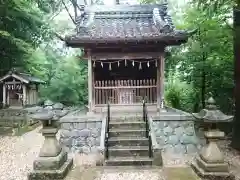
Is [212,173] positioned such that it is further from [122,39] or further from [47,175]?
[122,39]

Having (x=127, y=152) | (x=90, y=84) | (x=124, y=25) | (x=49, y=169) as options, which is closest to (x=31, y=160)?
(x=49, y=169)

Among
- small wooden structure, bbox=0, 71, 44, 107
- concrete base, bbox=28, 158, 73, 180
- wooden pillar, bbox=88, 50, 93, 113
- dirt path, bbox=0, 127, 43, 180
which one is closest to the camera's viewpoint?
concrete base, bbox=28, 158, 73, 180

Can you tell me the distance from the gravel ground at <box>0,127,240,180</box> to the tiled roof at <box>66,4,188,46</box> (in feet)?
14.2

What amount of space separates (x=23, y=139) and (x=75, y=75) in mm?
10631

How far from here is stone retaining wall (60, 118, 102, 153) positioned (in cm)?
972

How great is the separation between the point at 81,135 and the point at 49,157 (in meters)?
2.60

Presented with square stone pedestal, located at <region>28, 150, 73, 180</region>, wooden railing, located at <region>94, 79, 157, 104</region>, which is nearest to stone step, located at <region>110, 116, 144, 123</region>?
wooden railing, located at <region>94, 79, 157, 104</region>

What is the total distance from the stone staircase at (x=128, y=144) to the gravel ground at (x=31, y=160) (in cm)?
61

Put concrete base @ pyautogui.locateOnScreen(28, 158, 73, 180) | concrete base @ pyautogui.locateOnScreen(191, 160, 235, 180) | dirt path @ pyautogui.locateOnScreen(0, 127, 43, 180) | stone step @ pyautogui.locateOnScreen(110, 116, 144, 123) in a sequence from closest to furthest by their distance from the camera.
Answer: concrete base @ pyautogui.locateOnScreen(191, 160, 235, 180), concrete base @ pyautogui.locateOnScreen(28, 158, 73, 180), dirt path @ pyautogui.locateOnScreen(0, 127, 43, 180), stone step @ pyautogui.locateOnScreen(110, 116, 144, 123)

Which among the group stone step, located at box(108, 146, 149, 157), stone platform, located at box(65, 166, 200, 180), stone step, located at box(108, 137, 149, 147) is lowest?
stone platform, located at box(65, 166, 200, 180)

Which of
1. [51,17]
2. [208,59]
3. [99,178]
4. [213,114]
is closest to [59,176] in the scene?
[99,178]

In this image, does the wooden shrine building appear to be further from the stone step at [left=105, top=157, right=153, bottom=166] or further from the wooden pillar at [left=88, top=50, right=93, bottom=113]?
the stone step at [left=105, top=157, right=153, bottom=166]

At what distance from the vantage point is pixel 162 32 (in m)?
10.8

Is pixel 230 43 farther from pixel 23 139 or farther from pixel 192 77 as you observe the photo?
pixel 23 139
